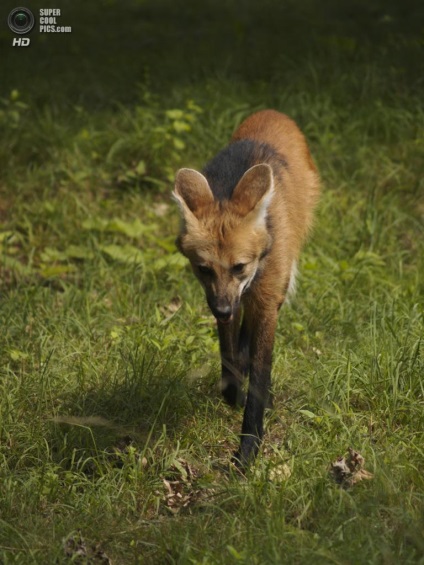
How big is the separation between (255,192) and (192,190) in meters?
0.30

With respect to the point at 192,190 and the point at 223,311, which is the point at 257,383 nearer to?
the point at 223,311

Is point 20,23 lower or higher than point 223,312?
higher

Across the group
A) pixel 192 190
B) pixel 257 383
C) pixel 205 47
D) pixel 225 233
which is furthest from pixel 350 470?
pixel 205 47

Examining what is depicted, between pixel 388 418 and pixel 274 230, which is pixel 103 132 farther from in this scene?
pixel 388 418

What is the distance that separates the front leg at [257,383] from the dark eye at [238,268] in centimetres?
41

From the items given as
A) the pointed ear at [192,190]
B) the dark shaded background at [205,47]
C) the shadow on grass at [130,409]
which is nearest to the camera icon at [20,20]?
the dark shaded background at [205,47]

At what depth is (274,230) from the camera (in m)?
4.27

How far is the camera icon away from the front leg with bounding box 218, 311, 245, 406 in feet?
17.1

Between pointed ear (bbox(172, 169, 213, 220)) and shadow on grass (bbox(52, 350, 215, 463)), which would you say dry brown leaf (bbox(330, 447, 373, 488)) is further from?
pointed ear (bbox(172, 169, 213, 220))

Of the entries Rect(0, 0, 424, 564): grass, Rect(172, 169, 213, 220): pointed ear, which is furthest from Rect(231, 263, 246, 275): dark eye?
Rect(0, 0, 424, 564): grass

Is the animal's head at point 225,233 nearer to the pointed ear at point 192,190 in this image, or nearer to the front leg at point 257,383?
the pointed ear at point 192,190

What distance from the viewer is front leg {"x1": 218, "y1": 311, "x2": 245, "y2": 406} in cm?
443

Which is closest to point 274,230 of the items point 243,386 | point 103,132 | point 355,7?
point 243,386

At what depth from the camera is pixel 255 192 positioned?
404cm
